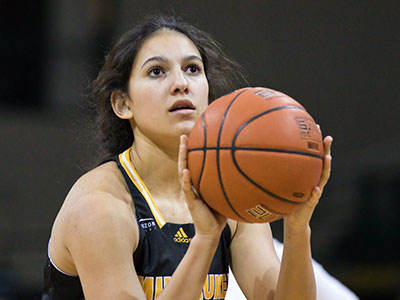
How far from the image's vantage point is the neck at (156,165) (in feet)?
8.73

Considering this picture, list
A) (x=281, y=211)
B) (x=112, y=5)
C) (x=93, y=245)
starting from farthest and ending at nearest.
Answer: (x=112, y=5), (x=93, y=245), (x=281, y=211)

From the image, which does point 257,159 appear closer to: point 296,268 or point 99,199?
point 296,268

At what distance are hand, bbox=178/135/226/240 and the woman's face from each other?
1.36 ft

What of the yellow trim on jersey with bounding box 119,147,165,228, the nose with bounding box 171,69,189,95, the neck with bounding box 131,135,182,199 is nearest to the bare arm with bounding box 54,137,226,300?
the yellow trim on jersey with bounding box 119,147,165,228

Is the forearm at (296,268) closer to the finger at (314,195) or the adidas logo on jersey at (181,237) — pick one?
the finger at (314,195)

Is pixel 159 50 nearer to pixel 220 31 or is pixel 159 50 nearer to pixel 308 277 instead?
pixel 308 277

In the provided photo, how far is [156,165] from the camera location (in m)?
2.68

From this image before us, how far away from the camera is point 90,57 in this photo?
220 inches

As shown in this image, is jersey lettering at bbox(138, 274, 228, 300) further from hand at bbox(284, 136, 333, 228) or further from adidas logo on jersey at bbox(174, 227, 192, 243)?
hand at bbox(284, 136, 333, 228)

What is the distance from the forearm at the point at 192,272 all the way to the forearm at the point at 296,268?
0.33 metres

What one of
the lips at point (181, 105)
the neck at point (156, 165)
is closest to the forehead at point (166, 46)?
the lips at point (181, 105)

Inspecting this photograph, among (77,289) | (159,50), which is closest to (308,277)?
(77,289)

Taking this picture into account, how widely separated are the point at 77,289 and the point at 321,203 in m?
3.64

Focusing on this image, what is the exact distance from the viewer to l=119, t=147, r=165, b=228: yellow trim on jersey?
2527 millimetres
